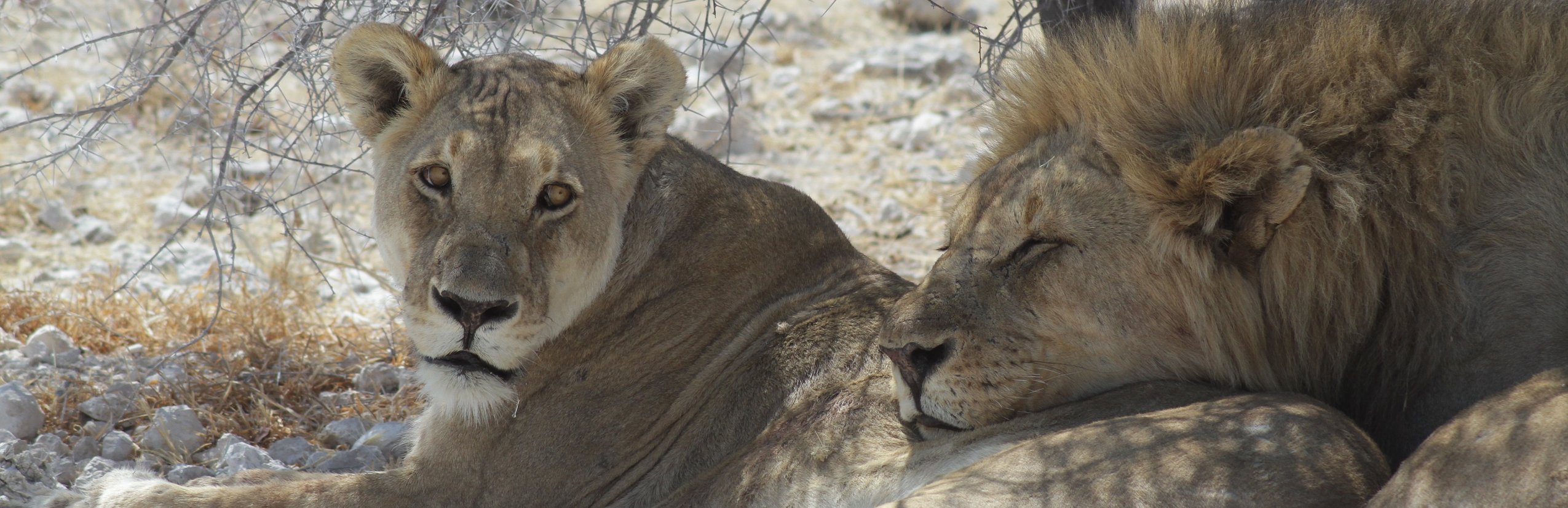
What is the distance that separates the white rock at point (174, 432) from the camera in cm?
414

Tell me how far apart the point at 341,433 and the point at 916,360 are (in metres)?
2.30

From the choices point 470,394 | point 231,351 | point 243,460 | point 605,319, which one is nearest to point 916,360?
point 605,319

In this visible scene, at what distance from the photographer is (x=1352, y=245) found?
9.05 feet

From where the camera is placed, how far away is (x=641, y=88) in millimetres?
3625

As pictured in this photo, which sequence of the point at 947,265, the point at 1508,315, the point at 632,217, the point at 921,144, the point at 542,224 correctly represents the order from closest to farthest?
the point at 1508,315 → the point at 947,265 → the point at 542,224 → the point at 632,217 → the point at 921,144

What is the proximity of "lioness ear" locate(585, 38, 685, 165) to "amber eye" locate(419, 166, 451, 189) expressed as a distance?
1.54 ft

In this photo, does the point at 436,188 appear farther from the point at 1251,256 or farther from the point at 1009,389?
the point at 1251,256

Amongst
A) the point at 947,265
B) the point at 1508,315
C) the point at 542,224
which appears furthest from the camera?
the point at 542,224

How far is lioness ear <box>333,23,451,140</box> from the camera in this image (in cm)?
346

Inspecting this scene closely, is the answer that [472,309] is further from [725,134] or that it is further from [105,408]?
[725,134]

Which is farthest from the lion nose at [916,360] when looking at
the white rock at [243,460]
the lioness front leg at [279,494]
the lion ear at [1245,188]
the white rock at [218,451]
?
the white rock at [218,451]

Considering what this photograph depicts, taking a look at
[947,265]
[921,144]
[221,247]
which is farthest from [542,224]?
[921,144]

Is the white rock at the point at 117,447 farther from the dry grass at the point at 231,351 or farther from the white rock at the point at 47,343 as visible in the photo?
the white rock at the point at 47,343

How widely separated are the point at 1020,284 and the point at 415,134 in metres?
1.66
